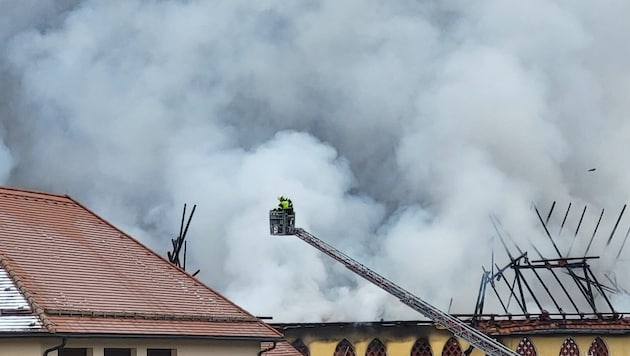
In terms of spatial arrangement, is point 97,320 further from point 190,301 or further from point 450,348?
point 450,348

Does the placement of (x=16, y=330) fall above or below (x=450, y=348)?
below

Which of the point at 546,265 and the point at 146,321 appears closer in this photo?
the point at 146,321

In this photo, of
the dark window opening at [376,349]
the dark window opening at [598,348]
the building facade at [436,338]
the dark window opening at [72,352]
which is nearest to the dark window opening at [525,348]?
the building facade at [436,338]

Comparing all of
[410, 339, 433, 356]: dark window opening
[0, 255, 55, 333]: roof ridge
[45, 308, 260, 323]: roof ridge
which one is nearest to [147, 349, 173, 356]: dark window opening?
[45, 308, 260, 323]: roof ridge

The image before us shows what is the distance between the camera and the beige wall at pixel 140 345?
28688 mm

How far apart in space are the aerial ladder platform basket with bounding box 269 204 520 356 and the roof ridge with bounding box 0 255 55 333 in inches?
896

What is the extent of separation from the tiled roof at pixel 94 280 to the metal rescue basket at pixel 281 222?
1760cm

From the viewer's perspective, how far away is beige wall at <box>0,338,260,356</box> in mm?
28688

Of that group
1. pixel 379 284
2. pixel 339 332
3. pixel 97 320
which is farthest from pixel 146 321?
pixel 339 332

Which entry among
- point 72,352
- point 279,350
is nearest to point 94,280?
point 72,352

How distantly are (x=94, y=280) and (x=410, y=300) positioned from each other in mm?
20843

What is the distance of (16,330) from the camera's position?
2845cm

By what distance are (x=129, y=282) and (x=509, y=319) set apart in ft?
86.6

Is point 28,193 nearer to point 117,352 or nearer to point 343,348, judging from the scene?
point 117,352
